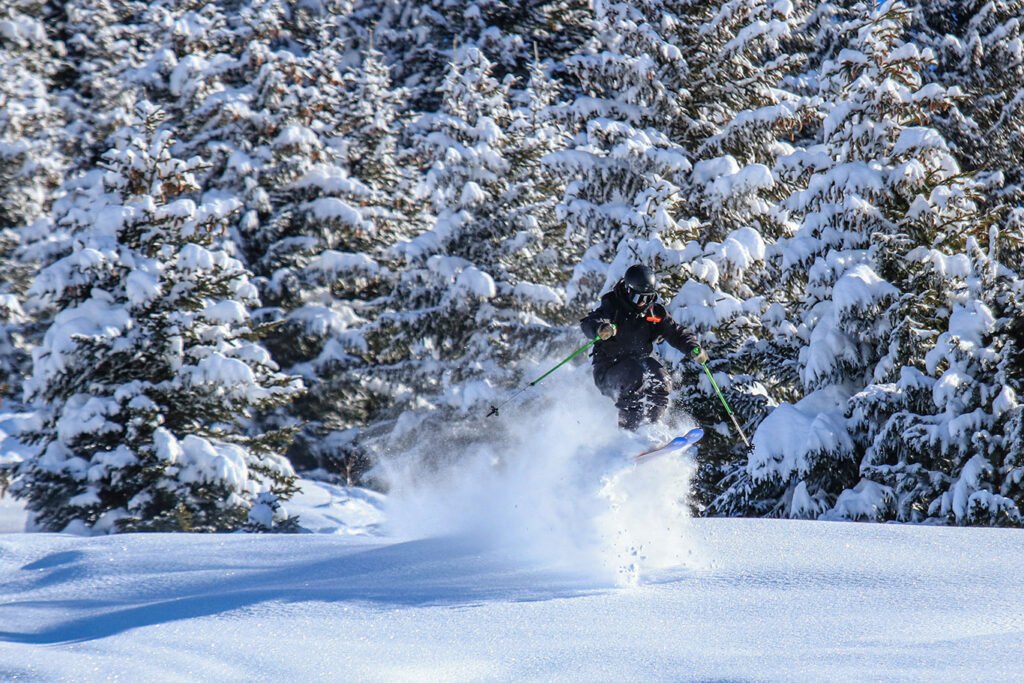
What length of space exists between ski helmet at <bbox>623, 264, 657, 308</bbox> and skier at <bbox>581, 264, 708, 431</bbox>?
0.03 feet

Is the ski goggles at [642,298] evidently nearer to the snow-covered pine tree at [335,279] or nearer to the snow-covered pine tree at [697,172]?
the snow-covered pine tree at [697,172]

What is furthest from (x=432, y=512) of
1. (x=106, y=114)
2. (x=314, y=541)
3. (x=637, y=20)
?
(x=106, y=114)

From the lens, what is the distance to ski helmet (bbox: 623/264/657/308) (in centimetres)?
995

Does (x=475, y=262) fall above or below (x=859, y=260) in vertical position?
above

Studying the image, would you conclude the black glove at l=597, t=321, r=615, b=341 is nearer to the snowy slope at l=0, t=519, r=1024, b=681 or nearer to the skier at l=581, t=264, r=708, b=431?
the skier at l=581, t=264, r=708, b=431

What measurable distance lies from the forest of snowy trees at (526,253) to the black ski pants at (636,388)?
13.1ft

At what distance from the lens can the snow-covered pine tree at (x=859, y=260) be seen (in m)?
13.9

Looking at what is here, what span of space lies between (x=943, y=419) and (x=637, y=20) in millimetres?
10195

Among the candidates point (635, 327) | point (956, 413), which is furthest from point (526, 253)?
point (635, 327)

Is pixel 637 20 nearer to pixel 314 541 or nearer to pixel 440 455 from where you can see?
pixel 440 455

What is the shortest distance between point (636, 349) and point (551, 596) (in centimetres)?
334

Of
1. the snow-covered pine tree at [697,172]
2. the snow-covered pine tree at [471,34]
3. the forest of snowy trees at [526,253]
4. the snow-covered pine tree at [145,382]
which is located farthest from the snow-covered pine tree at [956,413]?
the snow-covered pine tree at [471,34]

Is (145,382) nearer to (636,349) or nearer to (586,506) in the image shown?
(636,349)

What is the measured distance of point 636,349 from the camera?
1025cm
